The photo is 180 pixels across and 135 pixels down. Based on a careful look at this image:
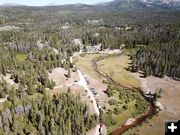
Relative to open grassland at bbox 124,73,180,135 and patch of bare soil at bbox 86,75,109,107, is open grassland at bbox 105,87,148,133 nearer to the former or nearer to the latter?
patch of bare soil at bbox 86,75,109,107

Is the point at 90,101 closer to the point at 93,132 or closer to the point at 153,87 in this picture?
the point at 93,132

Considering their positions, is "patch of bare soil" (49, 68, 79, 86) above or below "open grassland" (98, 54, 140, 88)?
above

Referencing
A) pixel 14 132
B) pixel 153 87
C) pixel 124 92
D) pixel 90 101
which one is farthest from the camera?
pixel 153 87

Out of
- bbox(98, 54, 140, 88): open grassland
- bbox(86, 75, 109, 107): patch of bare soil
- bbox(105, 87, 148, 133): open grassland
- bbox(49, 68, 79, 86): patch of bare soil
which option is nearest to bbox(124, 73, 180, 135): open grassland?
bbox(105, 87, 148, 133): open grassland

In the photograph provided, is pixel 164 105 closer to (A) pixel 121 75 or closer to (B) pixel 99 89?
(B) pixel 99 89

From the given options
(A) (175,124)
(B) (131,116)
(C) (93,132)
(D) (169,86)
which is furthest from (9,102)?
(A) (175,124)

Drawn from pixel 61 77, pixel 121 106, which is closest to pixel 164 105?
pixel 121 106

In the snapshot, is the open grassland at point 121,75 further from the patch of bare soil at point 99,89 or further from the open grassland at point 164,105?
the patch of bare soil at point 99,89

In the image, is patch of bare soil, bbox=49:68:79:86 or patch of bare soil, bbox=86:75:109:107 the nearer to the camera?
patch of bare soil, bbox=86:75:109:107
